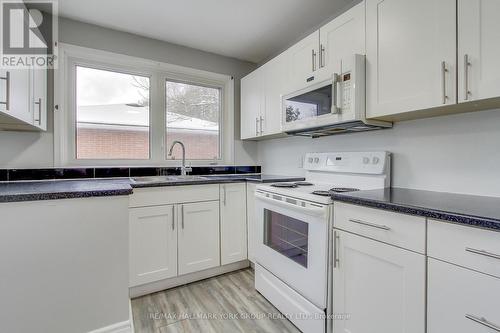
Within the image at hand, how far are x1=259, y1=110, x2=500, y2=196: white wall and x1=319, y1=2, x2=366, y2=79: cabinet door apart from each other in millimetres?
597

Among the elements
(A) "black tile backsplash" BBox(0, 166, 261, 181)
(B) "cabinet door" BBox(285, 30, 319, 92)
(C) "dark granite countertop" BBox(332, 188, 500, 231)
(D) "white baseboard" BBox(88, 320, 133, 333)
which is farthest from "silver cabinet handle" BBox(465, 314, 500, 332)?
(A) "black tile backsplash" BBox(0, 166, 261, 181)

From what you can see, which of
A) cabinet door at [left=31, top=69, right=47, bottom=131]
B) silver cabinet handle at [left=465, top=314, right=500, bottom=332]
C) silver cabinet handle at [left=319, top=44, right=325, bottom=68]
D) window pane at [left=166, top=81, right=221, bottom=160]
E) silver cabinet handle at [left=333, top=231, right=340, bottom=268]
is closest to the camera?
silver cabinet handle at [left=465, top=314, right=500, bottom=332]

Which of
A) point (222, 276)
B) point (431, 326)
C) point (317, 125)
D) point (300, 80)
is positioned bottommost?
point (222, 276)

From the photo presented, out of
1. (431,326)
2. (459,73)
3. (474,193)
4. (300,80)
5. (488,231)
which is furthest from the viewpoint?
(300,80)

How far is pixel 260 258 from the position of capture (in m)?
2.03

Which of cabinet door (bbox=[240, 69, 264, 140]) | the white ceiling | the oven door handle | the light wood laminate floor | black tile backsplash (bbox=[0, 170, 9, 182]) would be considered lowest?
the light wood laminate floor

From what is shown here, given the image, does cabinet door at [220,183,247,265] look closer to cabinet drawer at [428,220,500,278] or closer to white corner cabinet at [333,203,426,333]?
white corner cabinet at [333,203,426,333]

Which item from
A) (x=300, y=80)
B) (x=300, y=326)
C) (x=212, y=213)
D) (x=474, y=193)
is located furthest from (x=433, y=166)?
(x=212, y=213)

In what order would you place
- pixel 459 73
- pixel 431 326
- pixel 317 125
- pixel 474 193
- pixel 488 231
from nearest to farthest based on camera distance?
pixel 488 231
pixel 431 326
pixel 459 73
pixel 474 193
pixel 317 125

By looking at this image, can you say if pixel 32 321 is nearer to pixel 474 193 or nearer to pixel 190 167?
pixel 190 167

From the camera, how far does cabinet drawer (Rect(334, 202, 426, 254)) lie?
1033mm

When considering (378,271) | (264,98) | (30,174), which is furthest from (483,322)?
(30,174)

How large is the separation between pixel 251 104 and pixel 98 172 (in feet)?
5.69

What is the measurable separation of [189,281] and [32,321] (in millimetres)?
1117
